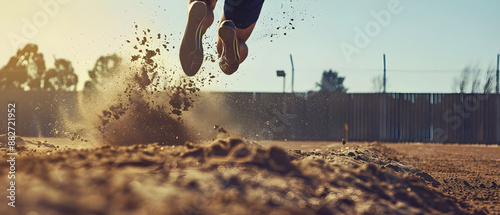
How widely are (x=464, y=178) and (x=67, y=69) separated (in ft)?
80.5

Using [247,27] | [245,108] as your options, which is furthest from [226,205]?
[245,108]

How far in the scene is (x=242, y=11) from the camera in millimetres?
4664

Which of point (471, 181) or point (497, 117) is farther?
point (497, 117)

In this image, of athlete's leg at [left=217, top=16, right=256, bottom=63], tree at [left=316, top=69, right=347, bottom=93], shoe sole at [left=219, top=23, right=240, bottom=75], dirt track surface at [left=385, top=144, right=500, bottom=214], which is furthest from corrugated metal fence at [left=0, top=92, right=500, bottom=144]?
tree at [left=316, top=69, right=347, bottom=93]

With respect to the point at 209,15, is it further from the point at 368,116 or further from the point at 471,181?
A: the point at 368,116

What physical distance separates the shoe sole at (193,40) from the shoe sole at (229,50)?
23 centimetres

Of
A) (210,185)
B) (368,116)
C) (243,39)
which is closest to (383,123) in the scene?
(368,116)

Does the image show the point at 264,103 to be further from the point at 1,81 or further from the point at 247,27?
the point at 1,81

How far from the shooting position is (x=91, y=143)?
26.6 ft

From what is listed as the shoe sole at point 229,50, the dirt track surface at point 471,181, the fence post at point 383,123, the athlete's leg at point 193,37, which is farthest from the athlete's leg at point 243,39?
the fence post at point 383,123

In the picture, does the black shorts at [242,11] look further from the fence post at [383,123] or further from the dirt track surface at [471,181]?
the fence post at [383,123]

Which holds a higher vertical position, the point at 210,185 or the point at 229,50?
the point at 229,50

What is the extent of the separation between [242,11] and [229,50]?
16.5 inches

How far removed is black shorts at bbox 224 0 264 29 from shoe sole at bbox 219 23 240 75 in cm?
30
